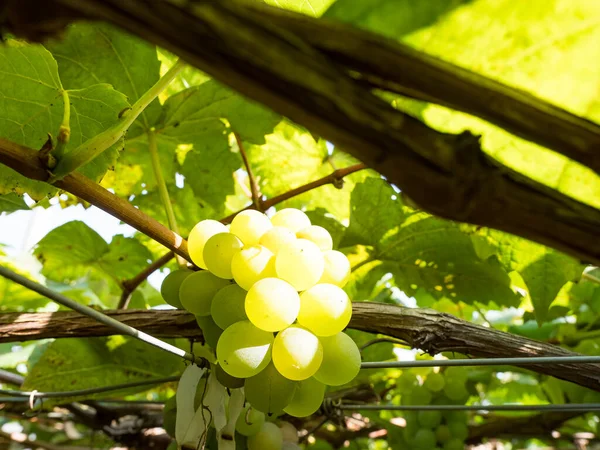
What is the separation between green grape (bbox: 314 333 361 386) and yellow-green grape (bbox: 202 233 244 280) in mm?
136

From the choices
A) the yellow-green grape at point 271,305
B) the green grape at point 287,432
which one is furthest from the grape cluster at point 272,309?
the green grape at point 287,432

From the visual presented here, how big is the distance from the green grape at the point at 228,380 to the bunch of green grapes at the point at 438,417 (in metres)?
0.54

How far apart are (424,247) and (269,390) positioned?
476 mm

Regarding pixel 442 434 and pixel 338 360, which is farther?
pixel 442 434

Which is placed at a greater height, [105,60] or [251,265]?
[105,60]

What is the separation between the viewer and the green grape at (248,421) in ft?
2.37

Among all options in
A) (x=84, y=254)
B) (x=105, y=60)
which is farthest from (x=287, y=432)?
(x=105, y=60)

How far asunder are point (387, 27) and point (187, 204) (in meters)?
0.82

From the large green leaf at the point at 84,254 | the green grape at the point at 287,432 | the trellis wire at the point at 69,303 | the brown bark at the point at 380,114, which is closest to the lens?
the brown bark at the point at 380,114

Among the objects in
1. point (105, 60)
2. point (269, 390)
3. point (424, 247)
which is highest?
point (105, 60)

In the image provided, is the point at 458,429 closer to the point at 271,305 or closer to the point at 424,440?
the point at 424,440

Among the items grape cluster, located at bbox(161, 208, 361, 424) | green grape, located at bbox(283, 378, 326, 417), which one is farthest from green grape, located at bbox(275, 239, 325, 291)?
green grape, located at bbox(283, 378, 326, 417)

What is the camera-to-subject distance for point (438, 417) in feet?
3.47

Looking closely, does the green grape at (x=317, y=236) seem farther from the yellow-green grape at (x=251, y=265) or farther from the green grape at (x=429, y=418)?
the green grape at (x=429, y=418)
